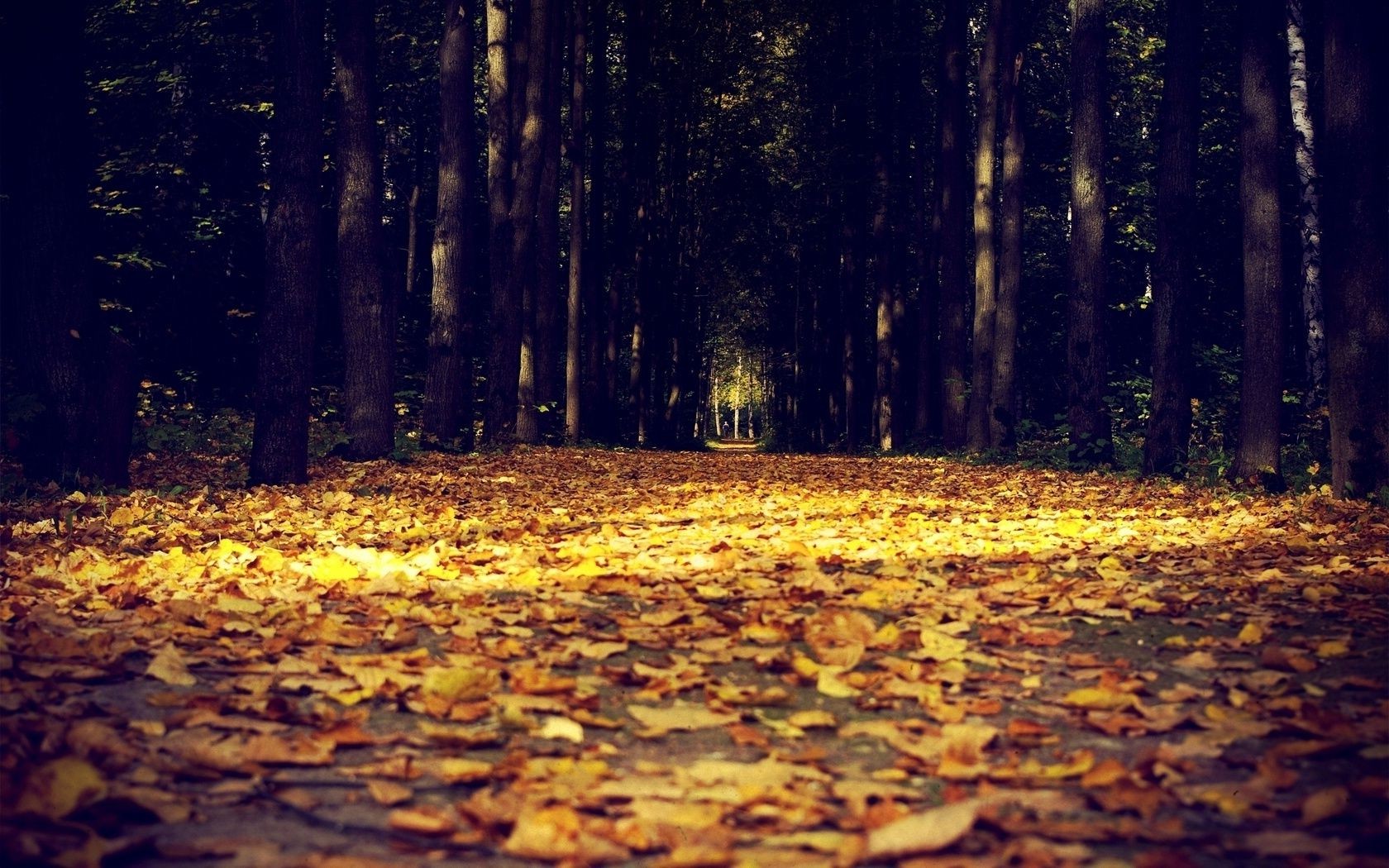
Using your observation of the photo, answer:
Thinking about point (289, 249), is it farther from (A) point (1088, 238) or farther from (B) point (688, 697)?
(A) point (1088, 238)

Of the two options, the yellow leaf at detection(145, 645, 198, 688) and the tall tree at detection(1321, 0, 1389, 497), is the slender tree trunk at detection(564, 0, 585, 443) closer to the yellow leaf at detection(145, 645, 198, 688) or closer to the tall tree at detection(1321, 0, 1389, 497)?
the tall tree at detection(1321, 0, 1389, 497)

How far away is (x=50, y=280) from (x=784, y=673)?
8101 mm

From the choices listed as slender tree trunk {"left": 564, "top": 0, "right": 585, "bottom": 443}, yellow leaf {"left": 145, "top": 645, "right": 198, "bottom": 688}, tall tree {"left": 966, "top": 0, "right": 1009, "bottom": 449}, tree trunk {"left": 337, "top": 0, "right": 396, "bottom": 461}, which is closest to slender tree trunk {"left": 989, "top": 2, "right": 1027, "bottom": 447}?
tall tree {"left": 966, "top": 0, "right": 1009, "bottom": 449}

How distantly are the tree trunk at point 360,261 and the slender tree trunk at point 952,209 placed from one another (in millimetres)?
12424

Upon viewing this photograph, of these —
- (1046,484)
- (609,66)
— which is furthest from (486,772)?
(609,66)

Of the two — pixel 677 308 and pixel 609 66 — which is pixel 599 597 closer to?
pixel 677 308

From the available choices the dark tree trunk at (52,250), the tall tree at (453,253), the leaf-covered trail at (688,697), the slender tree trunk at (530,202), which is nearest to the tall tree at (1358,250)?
the leaf-covered trail at (688,697)

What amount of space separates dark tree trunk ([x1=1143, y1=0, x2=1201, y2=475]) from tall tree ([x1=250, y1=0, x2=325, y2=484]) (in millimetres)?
9698

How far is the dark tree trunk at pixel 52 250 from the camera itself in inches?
358

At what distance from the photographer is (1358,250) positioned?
29.7 feet

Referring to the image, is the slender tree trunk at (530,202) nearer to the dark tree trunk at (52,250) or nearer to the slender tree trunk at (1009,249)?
the slender tree trunk at (1009,249)

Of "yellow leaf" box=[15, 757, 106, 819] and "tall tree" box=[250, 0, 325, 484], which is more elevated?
"tall tree" box=[250, 0, 325, 484]

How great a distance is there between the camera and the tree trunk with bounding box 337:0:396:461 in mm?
12891

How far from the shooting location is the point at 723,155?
33188mm
